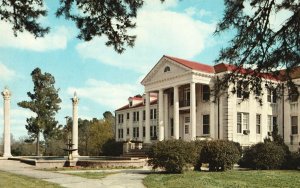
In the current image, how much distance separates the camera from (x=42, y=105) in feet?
195

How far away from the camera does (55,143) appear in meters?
73.7

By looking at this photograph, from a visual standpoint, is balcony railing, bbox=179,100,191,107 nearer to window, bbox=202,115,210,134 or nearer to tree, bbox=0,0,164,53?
window, bbox=202,115,210,134

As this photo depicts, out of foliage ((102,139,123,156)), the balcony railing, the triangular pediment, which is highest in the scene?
the triangular pediment

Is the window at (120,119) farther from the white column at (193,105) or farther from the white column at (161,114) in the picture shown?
Result: the white column at (193,105)

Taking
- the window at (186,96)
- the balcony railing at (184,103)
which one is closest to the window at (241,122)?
the balcony railing at (184,103)

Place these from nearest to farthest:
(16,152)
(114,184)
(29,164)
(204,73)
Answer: (114,184)
(29,164)
(204,73)
(16,152)

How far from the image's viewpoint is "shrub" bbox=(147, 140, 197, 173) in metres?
24.6

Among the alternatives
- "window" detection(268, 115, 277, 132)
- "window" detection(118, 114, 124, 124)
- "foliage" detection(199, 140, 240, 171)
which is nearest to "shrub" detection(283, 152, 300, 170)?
"foliage" detection(199, 140, 240, 171)

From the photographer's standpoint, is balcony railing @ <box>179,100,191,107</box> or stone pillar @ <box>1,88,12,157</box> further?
balcony railing @ <box>179,100,191,107</box>

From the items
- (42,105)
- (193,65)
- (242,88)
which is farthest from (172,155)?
(42,105)

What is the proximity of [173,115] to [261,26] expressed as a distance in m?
36.6

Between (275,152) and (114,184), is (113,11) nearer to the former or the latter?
(114,184)

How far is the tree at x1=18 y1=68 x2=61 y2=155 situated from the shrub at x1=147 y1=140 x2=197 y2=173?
1449 inches

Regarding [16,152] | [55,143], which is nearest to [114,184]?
[16,152]
